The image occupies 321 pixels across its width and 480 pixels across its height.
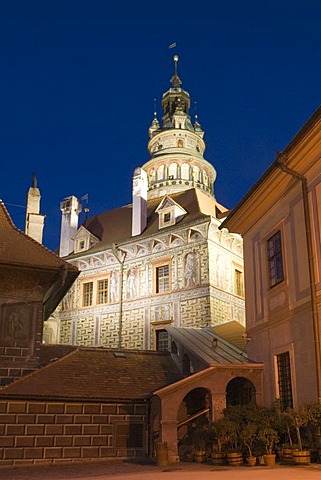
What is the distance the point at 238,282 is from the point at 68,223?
11.4 meters

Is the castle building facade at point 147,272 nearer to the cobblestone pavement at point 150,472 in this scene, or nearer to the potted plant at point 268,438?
the cobblestone pavement at point 150,472

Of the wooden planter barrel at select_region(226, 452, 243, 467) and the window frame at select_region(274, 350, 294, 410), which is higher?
the window frame at select_region(274, 350, 294, 410)

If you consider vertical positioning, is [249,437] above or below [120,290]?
below

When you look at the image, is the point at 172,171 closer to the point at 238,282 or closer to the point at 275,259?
the point at 238,282

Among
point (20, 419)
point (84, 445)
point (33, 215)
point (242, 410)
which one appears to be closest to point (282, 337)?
point (242, 410)

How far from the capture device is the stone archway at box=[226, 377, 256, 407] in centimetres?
1428

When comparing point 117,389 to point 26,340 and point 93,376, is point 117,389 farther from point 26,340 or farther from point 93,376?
point 26,340

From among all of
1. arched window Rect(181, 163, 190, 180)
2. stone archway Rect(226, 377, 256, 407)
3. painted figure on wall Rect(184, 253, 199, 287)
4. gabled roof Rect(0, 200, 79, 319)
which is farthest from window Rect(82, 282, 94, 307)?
stone archway Rect(226, 377, 256, 407)

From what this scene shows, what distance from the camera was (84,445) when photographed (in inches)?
525

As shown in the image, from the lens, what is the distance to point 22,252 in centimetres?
1485

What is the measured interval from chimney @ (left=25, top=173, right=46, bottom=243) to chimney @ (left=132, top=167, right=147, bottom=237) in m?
8.29

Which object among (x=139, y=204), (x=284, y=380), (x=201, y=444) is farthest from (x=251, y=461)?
(x=139, y=204)

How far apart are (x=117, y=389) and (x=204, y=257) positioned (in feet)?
37.7

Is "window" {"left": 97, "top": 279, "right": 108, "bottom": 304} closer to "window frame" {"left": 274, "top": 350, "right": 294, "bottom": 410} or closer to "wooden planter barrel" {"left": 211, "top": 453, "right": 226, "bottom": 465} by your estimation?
"window frame" {"left": 274, "top": 350, "right": 294, "bottom": 410}
